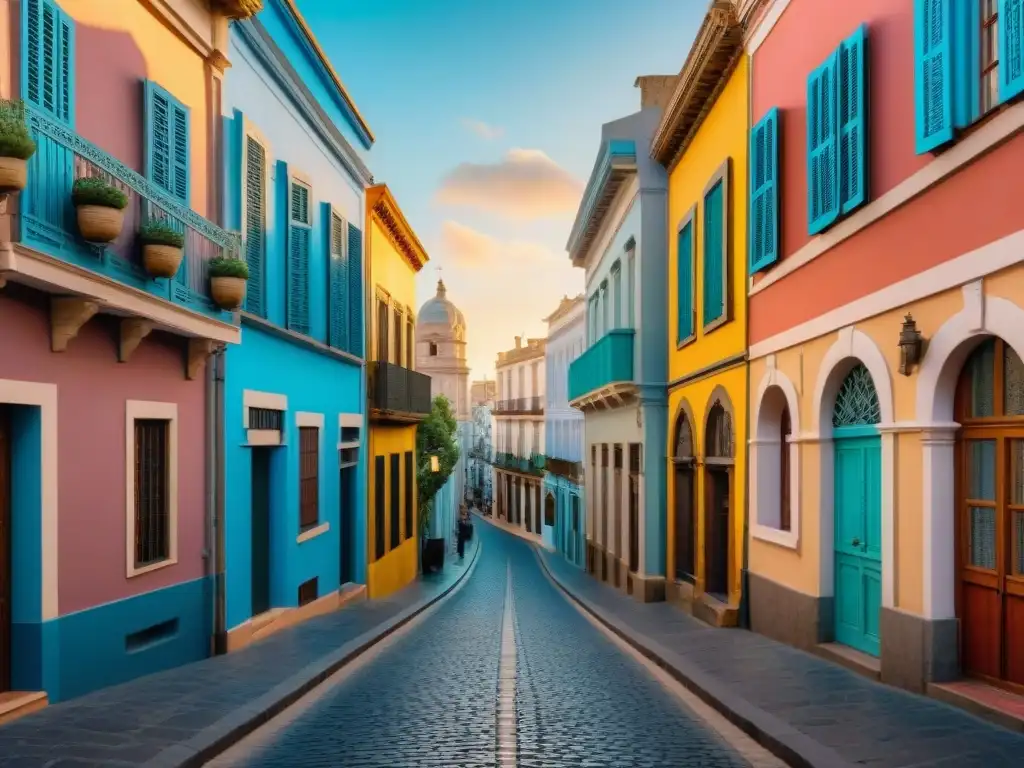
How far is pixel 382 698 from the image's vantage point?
9758 mm

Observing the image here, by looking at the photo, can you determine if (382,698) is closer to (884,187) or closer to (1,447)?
(1,447)

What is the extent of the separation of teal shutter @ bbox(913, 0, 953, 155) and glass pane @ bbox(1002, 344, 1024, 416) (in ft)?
5.40

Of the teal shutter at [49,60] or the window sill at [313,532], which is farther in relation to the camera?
the window sill at [313,532]

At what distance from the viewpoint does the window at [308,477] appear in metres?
16.7

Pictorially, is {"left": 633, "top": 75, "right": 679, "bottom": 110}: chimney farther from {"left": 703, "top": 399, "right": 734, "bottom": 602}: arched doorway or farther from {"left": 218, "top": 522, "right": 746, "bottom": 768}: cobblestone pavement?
{"left": 218, "top": 522, "right": 746, "bottom": 768}: cobblestone pavement

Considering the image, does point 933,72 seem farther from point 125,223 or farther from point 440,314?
point 440,314

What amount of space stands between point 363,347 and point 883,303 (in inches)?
531

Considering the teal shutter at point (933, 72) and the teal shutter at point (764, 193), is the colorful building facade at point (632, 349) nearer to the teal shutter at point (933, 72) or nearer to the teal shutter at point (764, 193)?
the teal shutter at point (764, 193)

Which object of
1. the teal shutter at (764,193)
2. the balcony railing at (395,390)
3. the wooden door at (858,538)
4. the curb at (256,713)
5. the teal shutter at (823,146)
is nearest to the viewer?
the curb at (256,713)

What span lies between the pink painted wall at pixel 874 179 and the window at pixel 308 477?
23.2ft

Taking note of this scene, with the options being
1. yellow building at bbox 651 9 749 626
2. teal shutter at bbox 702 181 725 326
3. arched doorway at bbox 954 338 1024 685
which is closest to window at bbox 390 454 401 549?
yellow building at bbox 651 9 749 626

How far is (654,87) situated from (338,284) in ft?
33.2

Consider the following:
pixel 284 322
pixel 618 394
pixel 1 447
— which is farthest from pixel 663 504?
pixel 1 447

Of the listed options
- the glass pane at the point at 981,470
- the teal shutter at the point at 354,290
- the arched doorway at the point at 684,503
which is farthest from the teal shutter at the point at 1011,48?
the teal shutter at the point at 354,290
